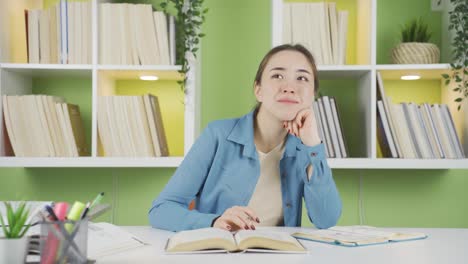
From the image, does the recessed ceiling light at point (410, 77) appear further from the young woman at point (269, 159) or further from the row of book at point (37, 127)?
the row of book at point (37, 127)

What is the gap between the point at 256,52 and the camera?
275 centimetres

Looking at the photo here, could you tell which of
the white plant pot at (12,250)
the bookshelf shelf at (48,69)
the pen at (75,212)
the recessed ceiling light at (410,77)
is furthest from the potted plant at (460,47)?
the white plant pot at (12,250)

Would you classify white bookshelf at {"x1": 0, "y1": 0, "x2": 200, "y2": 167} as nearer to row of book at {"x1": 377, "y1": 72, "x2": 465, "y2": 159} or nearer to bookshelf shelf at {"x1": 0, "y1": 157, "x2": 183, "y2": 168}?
bookshelf shelf at {"x1": 0, "y1": 157, "x2": 183, "y2": 168}

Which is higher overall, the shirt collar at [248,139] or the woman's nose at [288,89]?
the woman's nose at [288,89]

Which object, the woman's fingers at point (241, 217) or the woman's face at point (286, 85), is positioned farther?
the woman's face at point (286, 85)

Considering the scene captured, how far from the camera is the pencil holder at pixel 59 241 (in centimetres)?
91

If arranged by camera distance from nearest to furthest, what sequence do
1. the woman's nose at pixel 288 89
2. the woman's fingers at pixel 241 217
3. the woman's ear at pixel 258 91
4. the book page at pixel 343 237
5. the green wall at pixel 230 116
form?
the book page at pixel 343 237, the woman's fingers at pixel 241 217, the woman's nose at pixel 288 89, the woman's ear at pixel 258 91, the green wall at pixel 230 116

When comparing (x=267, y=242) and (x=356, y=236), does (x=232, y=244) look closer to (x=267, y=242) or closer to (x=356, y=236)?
(x=267, y=242)

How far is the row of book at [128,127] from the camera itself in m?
2.41

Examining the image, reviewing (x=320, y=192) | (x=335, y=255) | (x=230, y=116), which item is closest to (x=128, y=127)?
(x=230, y=116)

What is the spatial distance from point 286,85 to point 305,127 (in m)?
0.17

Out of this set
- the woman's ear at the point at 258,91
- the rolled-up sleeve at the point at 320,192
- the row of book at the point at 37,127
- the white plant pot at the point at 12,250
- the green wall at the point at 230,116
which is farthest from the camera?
the green wall at the point at 230,116

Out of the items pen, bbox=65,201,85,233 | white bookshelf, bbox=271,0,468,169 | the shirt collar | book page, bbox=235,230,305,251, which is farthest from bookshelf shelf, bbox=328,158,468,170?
pen, bbox=65,201,85,233

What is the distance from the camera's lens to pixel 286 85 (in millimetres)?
1836
